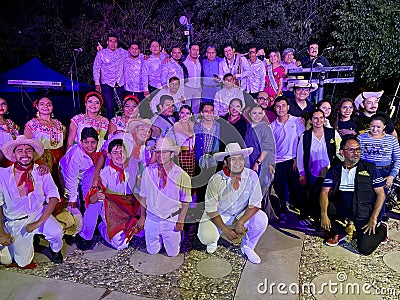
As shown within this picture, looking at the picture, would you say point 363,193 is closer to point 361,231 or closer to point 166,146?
point 361,231

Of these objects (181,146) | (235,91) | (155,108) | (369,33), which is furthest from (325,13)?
(181,146)

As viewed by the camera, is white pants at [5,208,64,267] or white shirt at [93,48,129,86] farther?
white shirt at [93,48,129,86]

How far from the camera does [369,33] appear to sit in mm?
7926

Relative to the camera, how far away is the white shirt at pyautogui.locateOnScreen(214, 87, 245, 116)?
5.10 meters

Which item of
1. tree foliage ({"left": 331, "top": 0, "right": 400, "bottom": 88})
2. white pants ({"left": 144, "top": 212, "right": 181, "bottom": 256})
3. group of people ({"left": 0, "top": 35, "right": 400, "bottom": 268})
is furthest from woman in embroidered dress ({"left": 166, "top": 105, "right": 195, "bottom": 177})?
tree foliage ({"left": 331, "top": 0, "right": 400, "bottom": 88})

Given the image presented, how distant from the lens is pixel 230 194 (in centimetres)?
335

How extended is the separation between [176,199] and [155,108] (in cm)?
172

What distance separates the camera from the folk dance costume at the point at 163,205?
3406 millimetres

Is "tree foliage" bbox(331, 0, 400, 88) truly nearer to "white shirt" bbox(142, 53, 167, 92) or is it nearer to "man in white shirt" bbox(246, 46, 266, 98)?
"man in white shirt" bbox(246, 46, 266, 98)

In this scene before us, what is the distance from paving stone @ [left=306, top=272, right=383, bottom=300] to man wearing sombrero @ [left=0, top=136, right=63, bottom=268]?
2.18m

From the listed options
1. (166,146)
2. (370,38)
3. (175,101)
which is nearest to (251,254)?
(166,146)

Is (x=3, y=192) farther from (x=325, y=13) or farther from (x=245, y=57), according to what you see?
(x=325, y=13)

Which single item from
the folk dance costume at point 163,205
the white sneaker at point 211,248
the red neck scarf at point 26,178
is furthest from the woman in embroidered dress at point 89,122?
the white sneaker at point 211,248

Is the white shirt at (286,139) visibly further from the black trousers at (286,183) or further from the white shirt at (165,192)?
the white shirt at (165,192)
